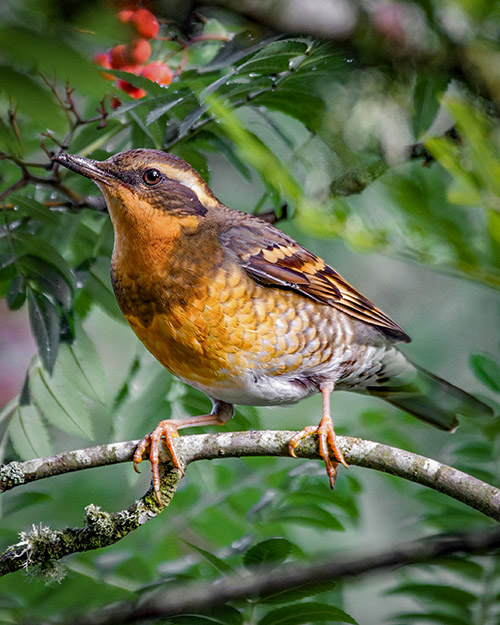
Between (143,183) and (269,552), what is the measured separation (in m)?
1.19

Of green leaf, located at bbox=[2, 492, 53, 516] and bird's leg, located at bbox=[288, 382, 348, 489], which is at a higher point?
bird's leg, located at bbox=[288, 382, 348, 489]

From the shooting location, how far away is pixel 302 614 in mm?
2025

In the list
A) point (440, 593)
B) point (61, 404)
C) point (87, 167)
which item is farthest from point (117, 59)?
point (440, 593)

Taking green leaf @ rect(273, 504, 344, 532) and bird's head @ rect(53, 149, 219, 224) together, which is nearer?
bird's head @ rect(53, 149, 219, 224)

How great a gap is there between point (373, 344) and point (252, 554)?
1.21m

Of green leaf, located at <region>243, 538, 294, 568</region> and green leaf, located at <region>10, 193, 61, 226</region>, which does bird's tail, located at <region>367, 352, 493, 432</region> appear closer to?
green leaf, located at <region>243, 538, 294, 568</region>

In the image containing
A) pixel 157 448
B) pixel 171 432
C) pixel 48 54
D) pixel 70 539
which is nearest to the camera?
pixel 48 54

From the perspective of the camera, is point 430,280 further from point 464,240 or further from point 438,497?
point 464,240

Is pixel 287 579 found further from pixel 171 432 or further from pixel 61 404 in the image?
pixel 61 404

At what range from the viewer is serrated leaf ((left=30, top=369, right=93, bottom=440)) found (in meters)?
2.53

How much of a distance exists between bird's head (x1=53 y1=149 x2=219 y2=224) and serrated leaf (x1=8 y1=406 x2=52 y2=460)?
701 millimetres

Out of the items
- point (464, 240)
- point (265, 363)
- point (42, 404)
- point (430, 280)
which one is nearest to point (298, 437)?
point (265, 363)

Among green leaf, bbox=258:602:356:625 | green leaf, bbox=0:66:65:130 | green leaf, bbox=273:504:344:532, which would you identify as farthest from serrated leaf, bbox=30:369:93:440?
green leaf, bbox=0:66:65:130

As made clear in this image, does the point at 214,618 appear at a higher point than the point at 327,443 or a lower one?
lower
